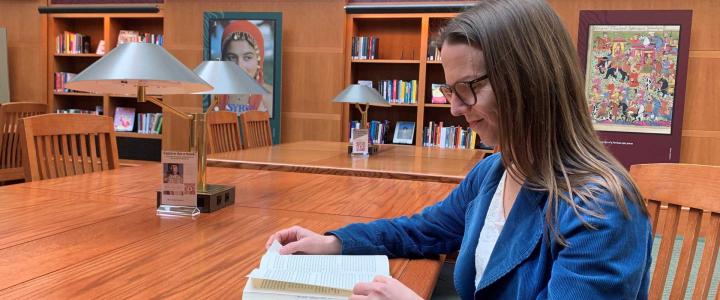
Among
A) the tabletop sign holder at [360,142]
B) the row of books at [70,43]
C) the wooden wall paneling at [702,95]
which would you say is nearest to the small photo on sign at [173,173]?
the tabletop sign holder at [360,142]

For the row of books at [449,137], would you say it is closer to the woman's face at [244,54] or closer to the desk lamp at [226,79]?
the woman's face at [244,54]

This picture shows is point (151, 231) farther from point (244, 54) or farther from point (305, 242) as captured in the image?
point (244, 54)

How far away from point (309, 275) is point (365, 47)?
4.69m

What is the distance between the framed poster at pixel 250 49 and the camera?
5.38 m

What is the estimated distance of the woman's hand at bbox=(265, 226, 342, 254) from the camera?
113cm

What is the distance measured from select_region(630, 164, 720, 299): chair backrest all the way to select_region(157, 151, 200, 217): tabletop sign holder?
3.45ft

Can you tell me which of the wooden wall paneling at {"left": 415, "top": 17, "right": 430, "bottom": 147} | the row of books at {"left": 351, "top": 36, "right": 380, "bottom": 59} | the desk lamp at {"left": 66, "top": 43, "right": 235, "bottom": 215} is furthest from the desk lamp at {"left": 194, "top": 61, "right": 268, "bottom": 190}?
the row of books at {"left": 351, "top": 36, "right": 380, "bottom": 59}

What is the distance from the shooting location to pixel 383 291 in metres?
0.83

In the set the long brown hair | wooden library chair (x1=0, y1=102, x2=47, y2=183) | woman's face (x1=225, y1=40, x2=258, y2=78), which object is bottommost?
wooden library chair (x1=0, y1=102, x2=47, y2=183)

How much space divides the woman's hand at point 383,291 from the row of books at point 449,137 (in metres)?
4.59

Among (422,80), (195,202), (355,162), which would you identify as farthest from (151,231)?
(422,80)

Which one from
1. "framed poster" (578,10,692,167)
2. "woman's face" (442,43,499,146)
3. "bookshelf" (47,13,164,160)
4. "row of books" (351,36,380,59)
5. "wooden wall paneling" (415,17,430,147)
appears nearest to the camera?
"woman's face" (442,43,499,146)

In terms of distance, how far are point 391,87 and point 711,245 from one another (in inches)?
178

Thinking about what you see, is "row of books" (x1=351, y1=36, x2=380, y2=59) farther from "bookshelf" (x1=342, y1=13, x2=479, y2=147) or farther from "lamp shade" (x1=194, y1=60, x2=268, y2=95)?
"lamp shade" (x1=194, y1=60, x2=268, y2=95)
